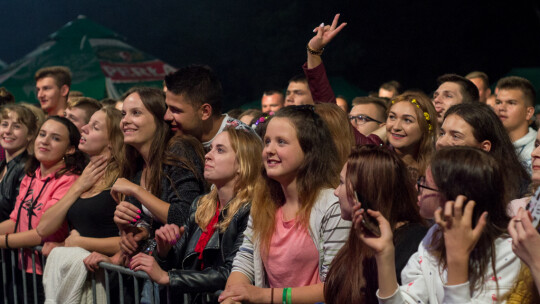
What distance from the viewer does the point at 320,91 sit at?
16.9 feet

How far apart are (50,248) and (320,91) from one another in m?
2.34

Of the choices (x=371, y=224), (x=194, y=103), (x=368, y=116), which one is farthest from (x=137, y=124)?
(x=368, y=116)

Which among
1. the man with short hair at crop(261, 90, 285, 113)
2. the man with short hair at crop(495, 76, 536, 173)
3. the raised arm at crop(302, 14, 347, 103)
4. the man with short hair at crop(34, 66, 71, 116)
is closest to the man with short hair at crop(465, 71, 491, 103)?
the man with short hair at crop(495, 76, 536, 173)

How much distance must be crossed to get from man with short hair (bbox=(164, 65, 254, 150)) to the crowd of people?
1cm

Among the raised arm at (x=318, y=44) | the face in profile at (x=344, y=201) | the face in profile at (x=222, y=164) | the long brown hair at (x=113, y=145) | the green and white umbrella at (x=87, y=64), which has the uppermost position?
the green and white umbrella at (x=87, y=64)

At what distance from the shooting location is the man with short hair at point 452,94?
587 centimetres

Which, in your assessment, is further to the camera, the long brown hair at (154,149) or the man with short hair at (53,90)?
the man with short hair at (53,90)

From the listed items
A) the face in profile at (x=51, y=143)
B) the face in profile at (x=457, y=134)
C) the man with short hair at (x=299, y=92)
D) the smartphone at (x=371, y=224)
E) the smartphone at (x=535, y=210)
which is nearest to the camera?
the smartphone at (x=535, y=210)

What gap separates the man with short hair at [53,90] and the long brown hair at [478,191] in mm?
6204

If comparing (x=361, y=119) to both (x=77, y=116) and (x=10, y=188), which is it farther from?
(x=10, y=188)

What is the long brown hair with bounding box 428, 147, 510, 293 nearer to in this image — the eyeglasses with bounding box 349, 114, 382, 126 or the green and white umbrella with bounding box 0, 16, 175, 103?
the eyeglasses with bounding box 349, 114, 382, 126

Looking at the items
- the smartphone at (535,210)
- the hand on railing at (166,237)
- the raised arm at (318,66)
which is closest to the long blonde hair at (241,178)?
the hand on railing at (166,237)

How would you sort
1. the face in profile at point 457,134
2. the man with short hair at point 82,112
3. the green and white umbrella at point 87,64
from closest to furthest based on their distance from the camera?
the face in profile at point 457,134
the man with short hair at point 82,112
the green and white umbrella at point 87,64

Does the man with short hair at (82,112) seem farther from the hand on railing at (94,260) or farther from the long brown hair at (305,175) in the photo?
the long brown hair at (305,175)
